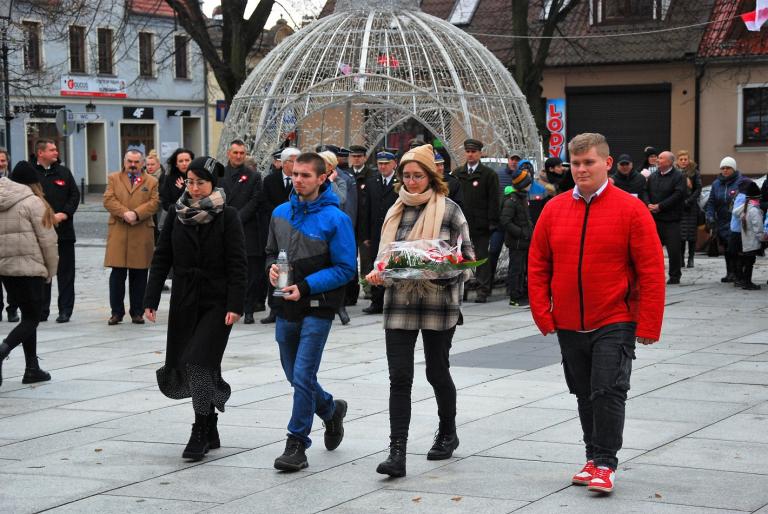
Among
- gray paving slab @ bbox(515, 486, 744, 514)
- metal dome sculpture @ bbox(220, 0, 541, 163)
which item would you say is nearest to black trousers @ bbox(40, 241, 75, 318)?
metal dome sculpture @ bbox(220, 0, 541, 163)

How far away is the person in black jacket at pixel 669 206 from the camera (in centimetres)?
1702

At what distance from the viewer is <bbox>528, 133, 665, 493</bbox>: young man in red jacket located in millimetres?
6125

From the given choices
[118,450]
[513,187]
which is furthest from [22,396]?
[513,187]

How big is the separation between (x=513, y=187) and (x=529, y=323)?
7.32 feet

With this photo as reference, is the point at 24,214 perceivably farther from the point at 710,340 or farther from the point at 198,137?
the point at 198,137

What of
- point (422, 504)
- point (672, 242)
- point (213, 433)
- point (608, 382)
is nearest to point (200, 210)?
point (213, 433)

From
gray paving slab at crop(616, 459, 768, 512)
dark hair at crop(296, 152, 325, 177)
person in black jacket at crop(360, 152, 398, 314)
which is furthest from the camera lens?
person in black jacket at crop(360, 152, 398, 314)

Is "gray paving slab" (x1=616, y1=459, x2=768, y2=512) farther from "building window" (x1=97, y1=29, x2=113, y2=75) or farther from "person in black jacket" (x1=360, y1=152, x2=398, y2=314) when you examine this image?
"building window" (x1=97, y1=29, x2=113, y2=75)

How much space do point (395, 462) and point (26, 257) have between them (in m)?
4.22

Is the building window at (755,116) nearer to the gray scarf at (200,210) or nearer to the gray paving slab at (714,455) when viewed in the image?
the gray paving slab at (714,455)

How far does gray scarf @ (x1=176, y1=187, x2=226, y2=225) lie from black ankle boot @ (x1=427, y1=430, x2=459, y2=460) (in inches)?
69.9

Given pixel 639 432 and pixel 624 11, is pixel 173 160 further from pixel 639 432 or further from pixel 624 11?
pixel 624 11

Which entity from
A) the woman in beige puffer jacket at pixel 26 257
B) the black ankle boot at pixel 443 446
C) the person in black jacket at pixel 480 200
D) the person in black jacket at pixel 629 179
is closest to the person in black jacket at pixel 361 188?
the person in black jacket at pixel 480 200

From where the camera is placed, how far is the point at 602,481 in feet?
19.9
